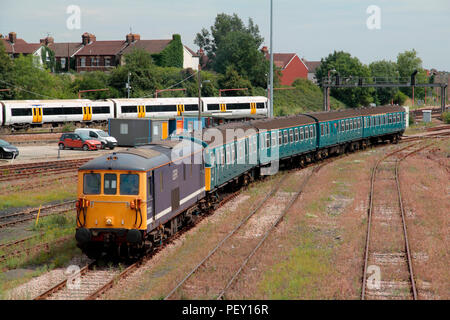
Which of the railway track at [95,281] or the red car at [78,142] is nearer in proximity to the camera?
the railway track at [95,281]

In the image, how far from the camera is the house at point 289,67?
405ft

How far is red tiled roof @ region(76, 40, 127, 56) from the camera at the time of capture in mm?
105919

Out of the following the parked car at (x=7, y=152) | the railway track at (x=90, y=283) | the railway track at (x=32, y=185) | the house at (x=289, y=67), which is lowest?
the railway track at (x=90, y=283)

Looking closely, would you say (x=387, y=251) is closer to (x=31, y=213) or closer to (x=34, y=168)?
(x=31, y=213)

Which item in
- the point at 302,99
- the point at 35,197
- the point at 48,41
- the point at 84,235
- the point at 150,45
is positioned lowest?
the point at 35,197

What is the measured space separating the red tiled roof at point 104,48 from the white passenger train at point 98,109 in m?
41.0

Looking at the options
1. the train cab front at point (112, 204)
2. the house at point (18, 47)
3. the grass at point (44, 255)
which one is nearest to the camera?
the grass at point (44, 255)

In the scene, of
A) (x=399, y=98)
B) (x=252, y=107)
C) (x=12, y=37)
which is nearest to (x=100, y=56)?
(x=12, y=37)

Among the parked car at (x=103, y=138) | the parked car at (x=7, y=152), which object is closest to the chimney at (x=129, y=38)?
the parked car at (x=103, y=138)

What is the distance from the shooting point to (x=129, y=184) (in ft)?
50.9

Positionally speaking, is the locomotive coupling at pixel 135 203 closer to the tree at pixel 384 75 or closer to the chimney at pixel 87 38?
the tree at pixel 384 75

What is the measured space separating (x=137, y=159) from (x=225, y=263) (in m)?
3.68
